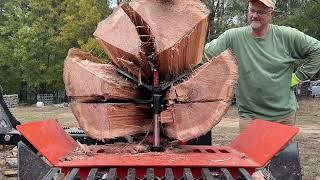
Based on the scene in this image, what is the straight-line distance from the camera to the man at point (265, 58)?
4.79 m

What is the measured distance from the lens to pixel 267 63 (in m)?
4.80

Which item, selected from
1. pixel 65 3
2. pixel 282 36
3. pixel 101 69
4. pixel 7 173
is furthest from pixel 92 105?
pixel 65 3

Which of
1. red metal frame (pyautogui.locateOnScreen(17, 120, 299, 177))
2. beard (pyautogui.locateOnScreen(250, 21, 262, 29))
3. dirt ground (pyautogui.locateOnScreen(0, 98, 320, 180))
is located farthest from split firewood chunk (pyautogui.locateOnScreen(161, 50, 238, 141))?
dirt ground (pyautogui.locateOnScreen(0, 98, 320, 180))

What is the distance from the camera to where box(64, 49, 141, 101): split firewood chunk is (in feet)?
12.1

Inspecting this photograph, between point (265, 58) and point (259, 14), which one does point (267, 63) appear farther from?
point (259, 14)

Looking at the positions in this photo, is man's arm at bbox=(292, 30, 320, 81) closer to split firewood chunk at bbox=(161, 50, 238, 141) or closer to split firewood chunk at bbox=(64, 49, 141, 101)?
split firewood chunk at bbox=(161, 50, 238, 141)

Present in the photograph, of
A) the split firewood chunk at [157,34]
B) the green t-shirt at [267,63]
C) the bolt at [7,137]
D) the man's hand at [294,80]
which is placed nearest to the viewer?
the split firewood chunk at [157,34]

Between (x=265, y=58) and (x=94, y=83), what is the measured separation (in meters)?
1.77

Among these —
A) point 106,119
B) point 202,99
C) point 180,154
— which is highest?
point 202,99

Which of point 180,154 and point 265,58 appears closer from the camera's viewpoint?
point 180,154

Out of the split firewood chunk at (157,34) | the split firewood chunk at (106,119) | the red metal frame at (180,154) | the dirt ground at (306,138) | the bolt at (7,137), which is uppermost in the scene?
the split firewood chunk at (157,34)

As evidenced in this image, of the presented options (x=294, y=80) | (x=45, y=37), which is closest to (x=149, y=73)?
(x=294, y=80)

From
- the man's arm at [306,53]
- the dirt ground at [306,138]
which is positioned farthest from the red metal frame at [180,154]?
the dirt ground at [306,138]

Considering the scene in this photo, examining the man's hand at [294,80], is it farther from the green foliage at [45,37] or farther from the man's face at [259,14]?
the green foliage at [45,37]
